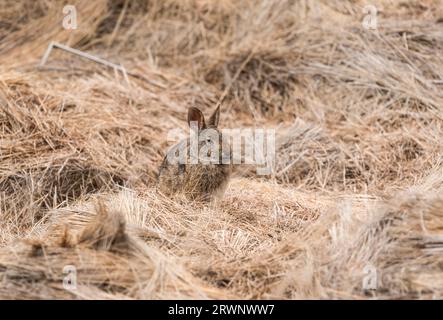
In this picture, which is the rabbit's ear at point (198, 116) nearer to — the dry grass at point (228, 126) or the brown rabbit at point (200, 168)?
the brown rabbit at point (200, 168)

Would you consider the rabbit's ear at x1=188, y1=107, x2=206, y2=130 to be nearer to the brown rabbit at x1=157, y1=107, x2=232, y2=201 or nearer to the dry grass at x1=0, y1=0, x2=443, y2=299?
the brown rabbit at x1=157, y1=107, x2=232, y2=201

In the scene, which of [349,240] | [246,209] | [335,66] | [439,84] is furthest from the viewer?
[335,66]

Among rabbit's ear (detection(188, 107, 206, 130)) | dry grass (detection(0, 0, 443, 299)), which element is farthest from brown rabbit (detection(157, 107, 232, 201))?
dry grass (detection(0, 0, 443, 299))

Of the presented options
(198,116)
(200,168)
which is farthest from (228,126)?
(200,168)
